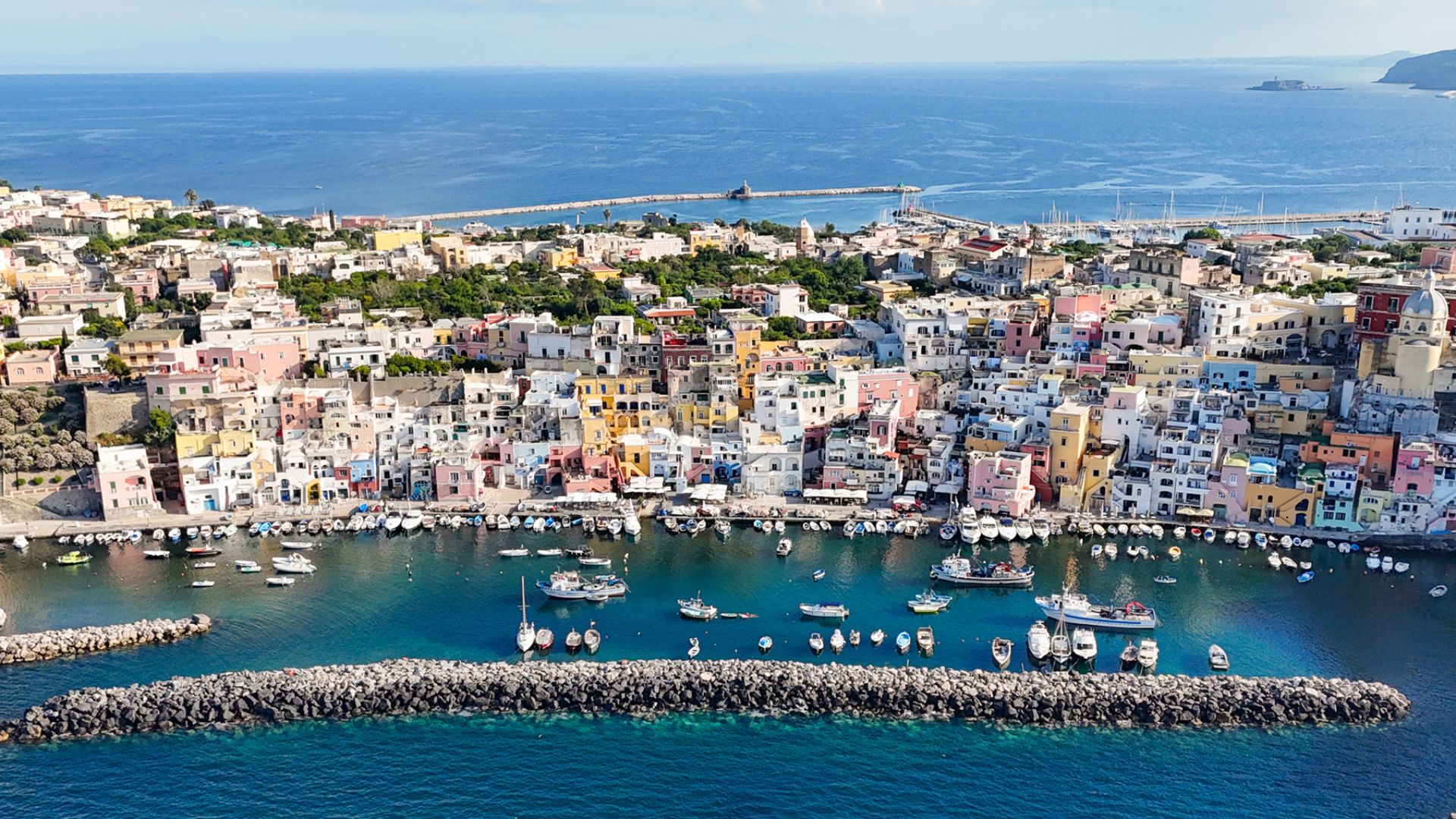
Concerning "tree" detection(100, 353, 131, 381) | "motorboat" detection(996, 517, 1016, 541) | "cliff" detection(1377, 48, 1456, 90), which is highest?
"cliff" detection(1377, 48, 1456, 90)

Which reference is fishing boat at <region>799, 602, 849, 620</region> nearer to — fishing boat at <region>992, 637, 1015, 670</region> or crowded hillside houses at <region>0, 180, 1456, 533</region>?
fishing boat at <region>992, 637, 1015, 670</region>

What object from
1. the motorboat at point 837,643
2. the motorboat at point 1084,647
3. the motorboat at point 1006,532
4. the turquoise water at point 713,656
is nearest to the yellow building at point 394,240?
the turquoise water at point 713,656

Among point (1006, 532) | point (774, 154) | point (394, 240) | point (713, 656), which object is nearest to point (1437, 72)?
point (774, 154)

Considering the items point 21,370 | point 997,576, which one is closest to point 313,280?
point 21,370

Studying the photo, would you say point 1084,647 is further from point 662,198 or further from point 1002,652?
point 662,198

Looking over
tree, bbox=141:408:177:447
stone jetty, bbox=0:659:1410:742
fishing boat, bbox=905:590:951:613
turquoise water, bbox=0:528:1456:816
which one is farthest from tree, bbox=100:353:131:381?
fishing boat, bbox=905:590:951:613

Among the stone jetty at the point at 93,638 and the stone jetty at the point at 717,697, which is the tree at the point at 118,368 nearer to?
the stone jetty at the point at 93,638
